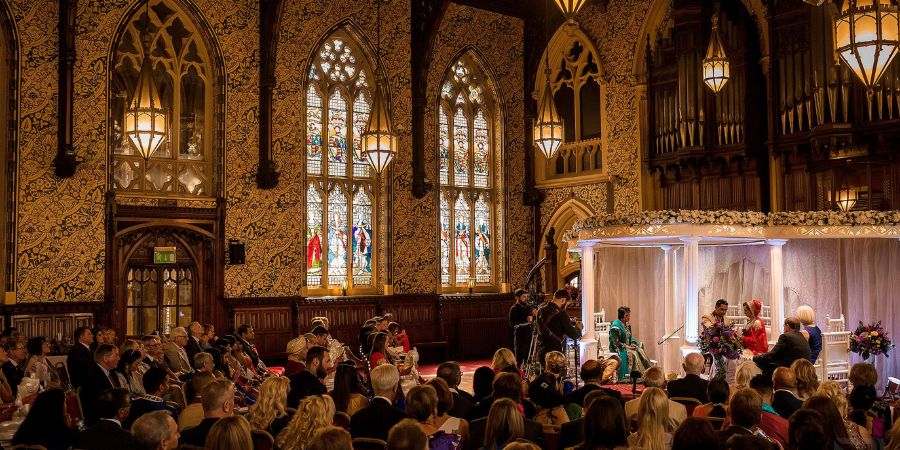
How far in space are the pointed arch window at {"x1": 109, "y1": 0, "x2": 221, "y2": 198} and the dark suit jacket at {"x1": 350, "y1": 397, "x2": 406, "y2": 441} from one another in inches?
392

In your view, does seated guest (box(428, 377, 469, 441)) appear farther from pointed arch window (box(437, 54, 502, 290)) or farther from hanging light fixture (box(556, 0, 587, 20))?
pointed arch window (box(437, 54, 502, 290))

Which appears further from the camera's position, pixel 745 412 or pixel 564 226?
pixel 564 226

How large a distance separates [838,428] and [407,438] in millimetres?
2280

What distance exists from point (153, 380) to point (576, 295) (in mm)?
10854

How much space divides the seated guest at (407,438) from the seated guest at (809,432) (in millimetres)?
1641

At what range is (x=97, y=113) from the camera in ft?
44.5

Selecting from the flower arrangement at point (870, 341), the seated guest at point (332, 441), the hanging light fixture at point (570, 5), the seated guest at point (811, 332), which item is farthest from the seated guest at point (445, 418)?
the flower arrangement at point (870, 341)

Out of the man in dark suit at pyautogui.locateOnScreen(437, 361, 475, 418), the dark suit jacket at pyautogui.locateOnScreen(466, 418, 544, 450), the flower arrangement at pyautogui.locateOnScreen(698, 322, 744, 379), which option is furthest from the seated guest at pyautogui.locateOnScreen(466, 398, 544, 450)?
the flower arrangement at pyautogui.locateOnScreen(698, 322, 744, 379)

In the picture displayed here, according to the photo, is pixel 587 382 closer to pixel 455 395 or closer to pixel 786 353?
pixel 455 395

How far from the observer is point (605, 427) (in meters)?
4.12

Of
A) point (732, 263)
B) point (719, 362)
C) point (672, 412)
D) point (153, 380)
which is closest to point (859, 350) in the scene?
point (719, 362)

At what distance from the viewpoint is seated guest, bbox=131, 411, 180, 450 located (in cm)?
413

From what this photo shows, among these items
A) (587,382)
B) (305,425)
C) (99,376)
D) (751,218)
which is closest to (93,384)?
(99,376)

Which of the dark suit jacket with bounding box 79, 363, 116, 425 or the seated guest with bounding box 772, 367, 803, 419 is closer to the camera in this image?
the seated guest with bounding box 772, 367, 803, 419
